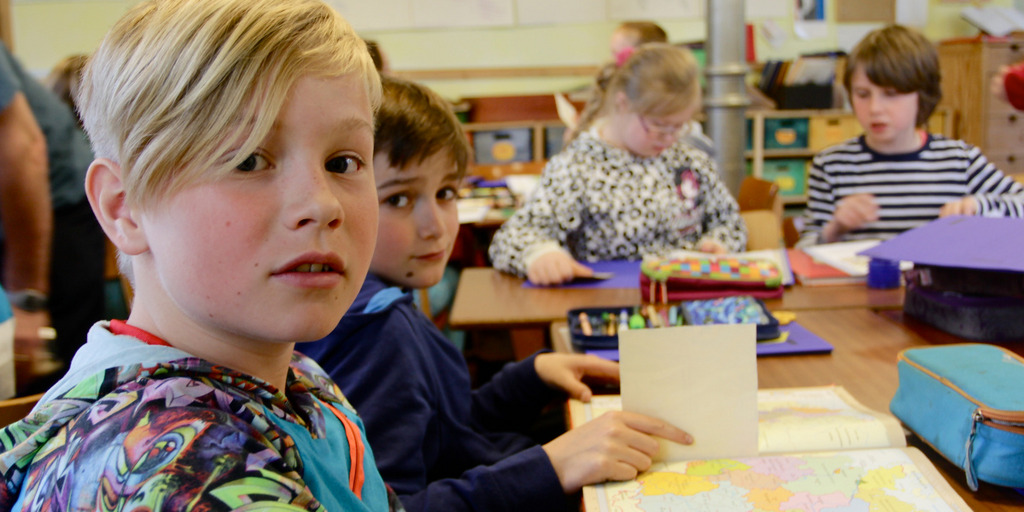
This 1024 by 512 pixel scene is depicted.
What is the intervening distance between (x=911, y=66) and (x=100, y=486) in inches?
86.9

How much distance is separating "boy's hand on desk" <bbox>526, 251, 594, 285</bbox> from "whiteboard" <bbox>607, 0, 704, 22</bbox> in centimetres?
402

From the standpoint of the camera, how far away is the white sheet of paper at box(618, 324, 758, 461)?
2.65 ft

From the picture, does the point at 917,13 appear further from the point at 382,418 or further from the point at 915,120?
the point at 382,418

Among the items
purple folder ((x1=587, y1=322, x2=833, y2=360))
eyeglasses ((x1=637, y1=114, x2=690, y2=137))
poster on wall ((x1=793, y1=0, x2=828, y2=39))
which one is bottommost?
Answer: purple folder ((x1=587, y1=322, x2=833, y2=360))

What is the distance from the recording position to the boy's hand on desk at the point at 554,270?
1693 mm

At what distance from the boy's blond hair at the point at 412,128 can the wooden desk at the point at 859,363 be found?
16.0 inches

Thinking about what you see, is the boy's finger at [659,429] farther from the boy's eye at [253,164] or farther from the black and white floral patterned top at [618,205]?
the black and white floral patterned top at [618,205]

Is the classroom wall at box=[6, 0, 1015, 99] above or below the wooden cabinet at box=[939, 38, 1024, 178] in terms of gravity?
above

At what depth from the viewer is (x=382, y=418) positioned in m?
0.90

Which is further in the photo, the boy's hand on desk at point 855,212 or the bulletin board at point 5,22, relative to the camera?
the boy's hand on desk at point 855,212

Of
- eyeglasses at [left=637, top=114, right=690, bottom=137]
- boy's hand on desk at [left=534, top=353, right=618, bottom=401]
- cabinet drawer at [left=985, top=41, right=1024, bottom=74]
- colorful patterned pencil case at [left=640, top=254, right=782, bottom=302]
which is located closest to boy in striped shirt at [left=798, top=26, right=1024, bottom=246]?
eyeglasses at [left=637, top=114, right=690, bottom=137]

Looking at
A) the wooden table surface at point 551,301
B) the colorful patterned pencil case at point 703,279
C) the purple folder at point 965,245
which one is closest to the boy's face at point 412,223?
the wooden table surface at point 551,301

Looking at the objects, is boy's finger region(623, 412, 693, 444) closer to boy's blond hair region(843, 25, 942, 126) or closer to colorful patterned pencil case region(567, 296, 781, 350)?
colorful patterned pencil case region(567, 296, 781, 350)

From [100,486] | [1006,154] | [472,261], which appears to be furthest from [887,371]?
[1006,154]
